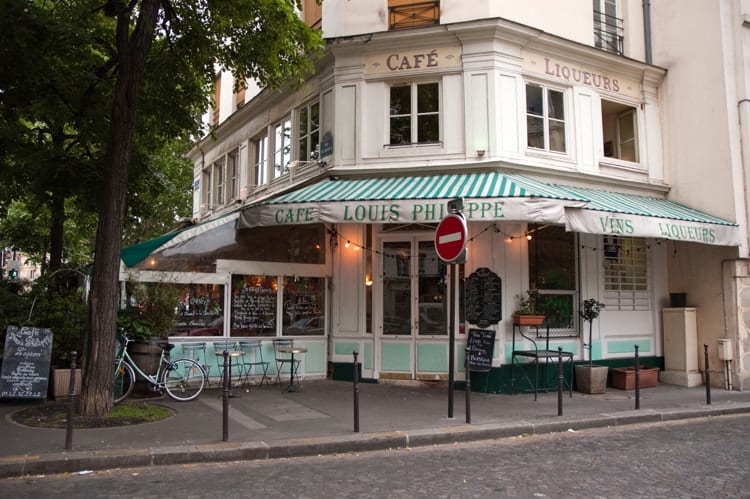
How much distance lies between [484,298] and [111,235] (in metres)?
6.25

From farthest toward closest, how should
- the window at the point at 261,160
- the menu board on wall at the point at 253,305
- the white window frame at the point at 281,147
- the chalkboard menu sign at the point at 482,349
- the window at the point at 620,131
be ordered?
the window at the point at 261,160 < the white window frame at the point at 281,147 < the window at the point at 620,131 < the menu board on wall at the point at 253,305 < the chalkboard menu sign at the point at 482,349

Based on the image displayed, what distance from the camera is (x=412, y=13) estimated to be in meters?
11.9

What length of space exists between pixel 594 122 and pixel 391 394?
271 inches

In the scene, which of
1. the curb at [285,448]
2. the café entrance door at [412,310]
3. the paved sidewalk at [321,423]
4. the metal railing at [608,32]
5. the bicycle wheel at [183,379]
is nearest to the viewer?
the curb at [285,448]

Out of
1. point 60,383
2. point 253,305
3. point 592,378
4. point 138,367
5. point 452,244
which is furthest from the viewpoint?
point 253,305

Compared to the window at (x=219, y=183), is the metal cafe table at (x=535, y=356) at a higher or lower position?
lower

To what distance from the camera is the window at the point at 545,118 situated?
11.8m

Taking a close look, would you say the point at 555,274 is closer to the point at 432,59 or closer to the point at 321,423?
the point at 432,59

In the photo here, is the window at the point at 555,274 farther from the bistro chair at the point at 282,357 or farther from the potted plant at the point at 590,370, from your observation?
the bistro chair at the point at 282,357

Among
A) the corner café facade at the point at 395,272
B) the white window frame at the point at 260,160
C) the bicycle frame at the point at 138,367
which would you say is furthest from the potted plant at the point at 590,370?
the white window frame at the point at 260,160

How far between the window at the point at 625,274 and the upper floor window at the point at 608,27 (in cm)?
419

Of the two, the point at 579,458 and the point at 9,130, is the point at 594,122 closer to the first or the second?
the point at 579,458

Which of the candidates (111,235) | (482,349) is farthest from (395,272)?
(111,235)

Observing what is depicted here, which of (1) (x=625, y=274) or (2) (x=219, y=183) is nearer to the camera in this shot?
(1) (x=625, y=274)
